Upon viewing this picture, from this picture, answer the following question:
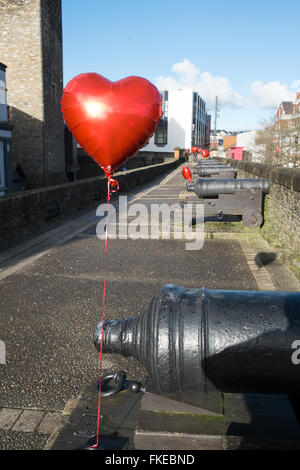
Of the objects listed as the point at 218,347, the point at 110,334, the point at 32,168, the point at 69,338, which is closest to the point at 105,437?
the point at 110,334

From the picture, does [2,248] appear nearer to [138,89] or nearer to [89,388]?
[138,89]

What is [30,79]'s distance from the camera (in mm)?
25844

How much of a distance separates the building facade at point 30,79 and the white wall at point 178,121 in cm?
4384

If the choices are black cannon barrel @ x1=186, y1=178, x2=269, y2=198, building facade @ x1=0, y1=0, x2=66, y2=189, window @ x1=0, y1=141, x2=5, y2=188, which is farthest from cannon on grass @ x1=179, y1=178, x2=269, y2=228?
building facade @ x1=0, y1=0, x2=66, y2=189

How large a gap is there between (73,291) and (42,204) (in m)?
4.71

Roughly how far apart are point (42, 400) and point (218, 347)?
1722 millimetres

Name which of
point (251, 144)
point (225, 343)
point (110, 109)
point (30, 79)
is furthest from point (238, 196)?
point (251, 144)

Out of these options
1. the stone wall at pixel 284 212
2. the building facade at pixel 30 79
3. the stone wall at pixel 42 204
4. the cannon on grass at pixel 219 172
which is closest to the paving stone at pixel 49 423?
the stone wall at pixel 284 212

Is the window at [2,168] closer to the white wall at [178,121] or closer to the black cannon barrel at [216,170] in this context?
the black cannon barrel at [216,170]

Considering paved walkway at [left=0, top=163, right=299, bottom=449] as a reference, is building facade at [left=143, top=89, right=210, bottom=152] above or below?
above

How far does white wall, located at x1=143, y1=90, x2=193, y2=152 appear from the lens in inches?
2756

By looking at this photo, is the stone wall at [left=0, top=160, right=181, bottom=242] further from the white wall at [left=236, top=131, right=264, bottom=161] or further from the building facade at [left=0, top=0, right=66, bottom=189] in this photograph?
the white wall at [left=236, top=131, right=264, bottom=161]

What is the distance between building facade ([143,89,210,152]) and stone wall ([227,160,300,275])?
62.5 m

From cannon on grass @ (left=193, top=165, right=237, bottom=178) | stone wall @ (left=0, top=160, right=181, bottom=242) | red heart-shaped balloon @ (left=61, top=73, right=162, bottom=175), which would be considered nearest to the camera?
red heart-shaped balloon @ (left=61, top=73, right=162, bottom=175)
